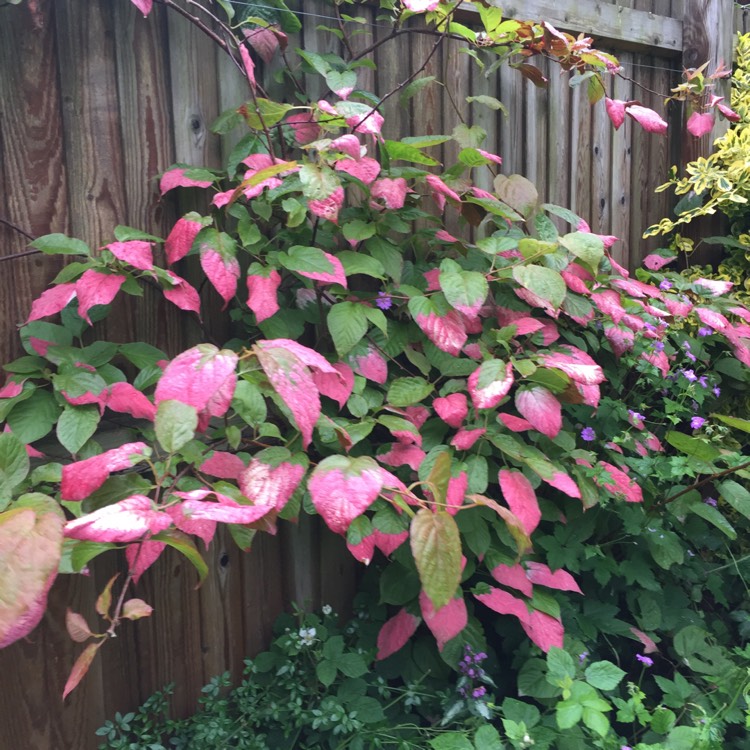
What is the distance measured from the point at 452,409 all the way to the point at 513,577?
391 mm

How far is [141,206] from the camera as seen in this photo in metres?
1.53

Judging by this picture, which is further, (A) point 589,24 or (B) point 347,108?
(A) point 589,24

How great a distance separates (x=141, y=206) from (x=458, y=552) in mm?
1031

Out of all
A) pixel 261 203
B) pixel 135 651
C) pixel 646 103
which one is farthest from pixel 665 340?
pixel 135 651

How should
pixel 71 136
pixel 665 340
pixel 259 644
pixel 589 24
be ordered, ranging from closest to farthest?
1. pixel 71 136
2. pixel 259 644
3. pixel 665 340
4. pixel 589 24

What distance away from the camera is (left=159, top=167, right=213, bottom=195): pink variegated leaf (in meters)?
1.49

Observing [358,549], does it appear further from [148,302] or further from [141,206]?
[141,206]

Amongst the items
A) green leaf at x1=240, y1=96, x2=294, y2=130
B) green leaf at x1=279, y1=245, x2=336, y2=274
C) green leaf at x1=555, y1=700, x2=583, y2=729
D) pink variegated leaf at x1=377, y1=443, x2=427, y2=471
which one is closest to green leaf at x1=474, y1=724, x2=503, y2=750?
green leaf at x1=555, y1=700, x2=583, y2=729

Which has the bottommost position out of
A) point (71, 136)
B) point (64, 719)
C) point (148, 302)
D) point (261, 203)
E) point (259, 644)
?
point (259, 644)

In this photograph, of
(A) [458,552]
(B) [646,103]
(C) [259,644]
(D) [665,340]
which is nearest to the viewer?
(A) [458,552]

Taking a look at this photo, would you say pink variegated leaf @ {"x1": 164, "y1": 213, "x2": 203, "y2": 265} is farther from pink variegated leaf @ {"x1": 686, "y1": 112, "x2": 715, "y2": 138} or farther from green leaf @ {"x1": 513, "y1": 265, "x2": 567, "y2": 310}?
pink variegated leaf @ {"x1": 686, "y1": 112, "x2": 715, "y2": 138}

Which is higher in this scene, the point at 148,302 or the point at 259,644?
the point at 148,302

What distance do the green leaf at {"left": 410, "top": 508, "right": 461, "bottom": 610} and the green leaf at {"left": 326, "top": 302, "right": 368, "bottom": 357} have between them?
650mm

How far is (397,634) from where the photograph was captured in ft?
5.27
